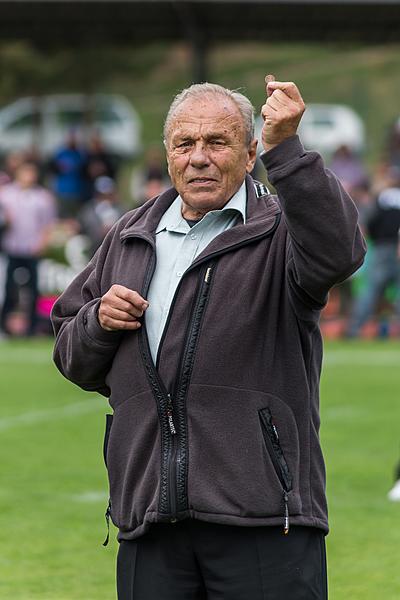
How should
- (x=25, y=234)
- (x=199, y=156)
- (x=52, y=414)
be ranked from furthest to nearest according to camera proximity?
(x=25, y=234), (x=52, y=414), (x=199, y=156)

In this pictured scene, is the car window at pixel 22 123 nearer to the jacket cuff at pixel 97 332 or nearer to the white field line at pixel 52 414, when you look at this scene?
the white field line at pixel 52 414

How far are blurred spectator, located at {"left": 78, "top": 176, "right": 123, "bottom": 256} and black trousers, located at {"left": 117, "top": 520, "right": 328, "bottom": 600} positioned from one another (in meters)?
15.4

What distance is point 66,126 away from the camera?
39.5 m

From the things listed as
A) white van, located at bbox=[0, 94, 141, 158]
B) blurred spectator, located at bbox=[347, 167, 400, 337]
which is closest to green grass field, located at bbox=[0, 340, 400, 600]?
blurred spectator, located at bbox=[347, 167, 400, 337]

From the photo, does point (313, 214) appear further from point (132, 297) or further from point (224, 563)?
point (224, 563)

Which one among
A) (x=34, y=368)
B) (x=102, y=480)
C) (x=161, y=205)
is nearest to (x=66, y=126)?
(x=34, y=368)

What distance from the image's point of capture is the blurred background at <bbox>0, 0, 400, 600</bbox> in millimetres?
7816

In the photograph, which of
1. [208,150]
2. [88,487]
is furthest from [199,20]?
[208,150]

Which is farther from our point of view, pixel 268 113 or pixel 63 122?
pixel 63 122

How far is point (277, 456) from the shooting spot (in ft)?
12.2

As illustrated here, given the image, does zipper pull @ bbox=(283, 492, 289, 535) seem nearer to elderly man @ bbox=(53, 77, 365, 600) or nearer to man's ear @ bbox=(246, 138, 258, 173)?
elderly man @ bbox=(53, 77, 365, 600)

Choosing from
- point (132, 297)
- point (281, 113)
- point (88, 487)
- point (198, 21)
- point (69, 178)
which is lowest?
point (88, 487)

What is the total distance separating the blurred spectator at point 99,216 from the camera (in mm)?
19438

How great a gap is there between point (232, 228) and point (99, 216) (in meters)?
15.9
